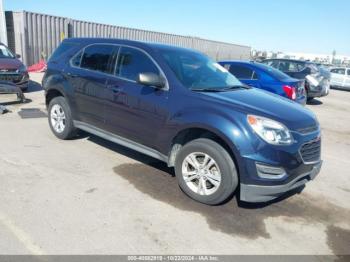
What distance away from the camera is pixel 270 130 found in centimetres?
349

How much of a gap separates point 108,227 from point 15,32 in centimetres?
1690

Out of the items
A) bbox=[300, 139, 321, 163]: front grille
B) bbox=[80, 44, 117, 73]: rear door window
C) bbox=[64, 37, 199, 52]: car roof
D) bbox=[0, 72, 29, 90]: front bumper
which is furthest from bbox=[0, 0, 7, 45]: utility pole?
bbox=[300, 139, 321, 163]: front grille

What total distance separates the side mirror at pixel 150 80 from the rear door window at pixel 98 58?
0.97 m

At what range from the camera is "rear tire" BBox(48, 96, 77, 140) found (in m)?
5.62

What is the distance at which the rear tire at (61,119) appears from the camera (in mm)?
5625

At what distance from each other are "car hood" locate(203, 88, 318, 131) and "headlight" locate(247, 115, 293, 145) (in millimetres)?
72

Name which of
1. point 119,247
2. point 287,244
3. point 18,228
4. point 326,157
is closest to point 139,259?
point 119,247

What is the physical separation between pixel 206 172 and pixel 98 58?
2611 mm

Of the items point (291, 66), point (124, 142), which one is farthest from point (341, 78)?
point (124, 142)

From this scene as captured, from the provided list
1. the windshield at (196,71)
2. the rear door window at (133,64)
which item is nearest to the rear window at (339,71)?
the windshield at (196,71)

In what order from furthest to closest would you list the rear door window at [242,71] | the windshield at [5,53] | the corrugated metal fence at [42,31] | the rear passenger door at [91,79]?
the corrugated metal fence at [42,31] < the windshield at [5,53] < the rear door window at [242,71] < the rear passenger door at [91,79]

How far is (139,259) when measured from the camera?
288cm

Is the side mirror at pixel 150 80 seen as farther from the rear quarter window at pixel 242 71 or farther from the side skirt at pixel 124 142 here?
the rear quarter window at pixel 242 71

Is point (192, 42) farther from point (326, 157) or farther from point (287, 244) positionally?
point (287, 244)
